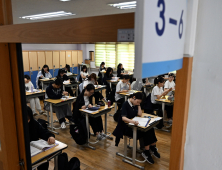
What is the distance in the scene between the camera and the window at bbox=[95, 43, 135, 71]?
34.4ft

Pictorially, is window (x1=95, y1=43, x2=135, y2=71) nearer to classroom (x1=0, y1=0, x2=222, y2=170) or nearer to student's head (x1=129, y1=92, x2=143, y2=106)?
student's head (x1=129, y1=92, x2=143, y2=106)

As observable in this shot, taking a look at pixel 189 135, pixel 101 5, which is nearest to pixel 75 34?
pixel 189 135

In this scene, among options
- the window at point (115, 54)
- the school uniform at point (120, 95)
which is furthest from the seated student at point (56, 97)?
the window at point (115, 54)

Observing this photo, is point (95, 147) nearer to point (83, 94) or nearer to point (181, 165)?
point (83, 94)

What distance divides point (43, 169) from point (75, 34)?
2443 mm

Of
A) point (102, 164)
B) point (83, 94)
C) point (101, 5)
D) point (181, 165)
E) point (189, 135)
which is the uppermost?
point (101, 5)

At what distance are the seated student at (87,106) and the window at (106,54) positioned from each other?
6.94 m

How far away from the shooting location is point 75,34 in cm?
90

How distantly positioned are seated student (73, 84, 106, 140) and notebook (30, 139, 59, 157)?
159cm

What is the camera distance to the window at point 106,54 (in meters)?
11.1

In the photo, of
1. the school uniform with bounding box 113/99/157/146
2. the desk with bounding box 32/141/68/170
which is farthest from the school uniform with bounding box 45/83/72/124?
the desk with bounding box 32/141/68/170

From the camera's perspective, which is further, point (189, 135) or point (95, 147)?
point (95, 147)

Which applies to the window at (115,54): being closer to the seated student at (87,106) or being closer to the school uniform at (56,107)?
the school uniform at (56,107)

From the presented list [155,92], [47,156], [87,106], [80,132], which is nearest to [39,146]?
[47,156]
